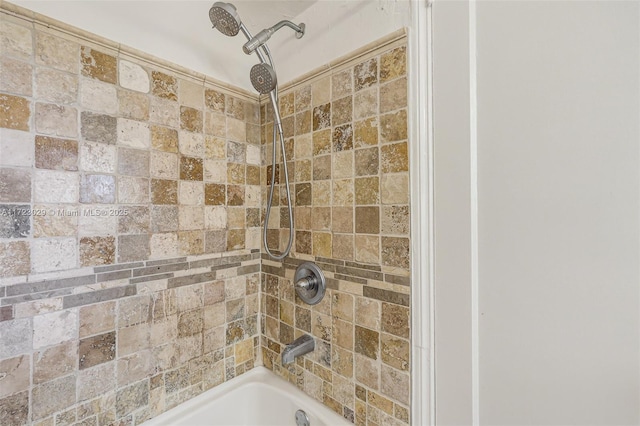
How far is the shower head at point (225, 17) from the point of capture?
91 cm

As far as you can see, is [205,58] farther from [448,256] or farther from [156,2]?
[448,256]

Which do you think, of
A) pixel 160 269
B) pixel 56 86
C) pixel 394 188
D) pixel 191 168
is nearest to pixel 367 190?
pixel 394 188

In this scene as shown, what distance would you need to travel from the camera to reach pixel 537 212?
68cm

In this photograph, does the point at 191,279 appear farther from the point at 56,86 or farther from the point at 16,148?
the point at 56,86

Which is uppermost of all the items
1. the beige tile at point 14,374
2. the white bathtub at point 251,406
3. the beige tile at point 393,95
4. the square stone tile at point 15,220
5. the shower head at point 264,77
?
the shower head at point 264,77

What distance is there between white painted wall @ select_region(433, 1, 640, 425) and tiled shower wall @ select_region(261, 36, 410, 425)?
0.13 meters

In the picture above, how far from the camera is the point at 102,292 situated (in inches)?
37.4

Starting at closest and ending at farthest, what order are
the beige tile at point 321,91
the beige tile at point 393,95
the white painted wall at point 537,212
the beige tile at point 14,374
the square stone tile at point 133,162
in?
the white painted wall at point 537,212, the beige tile at point 14,374, the beige tile at point 393,95, the square stone tile at point 133,162, the beige tile at point 321,91

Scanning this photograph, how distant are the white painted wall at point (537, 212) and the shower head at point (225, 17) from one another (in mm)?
643

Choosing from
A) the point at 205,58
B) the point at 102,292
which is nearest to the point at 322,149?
the point at 205,58

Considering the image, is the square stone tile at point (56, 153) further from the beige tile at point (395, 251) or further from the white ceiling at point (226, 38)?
the beige tile at point (395, 251)

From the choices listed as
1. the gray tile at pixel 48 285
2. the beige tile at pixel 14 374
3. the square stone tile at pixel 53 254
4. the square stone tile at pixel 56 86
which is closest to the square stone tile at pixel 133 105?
the square stone tile at pixel 56 86

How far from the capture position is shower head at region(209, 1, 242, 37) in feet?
3.00

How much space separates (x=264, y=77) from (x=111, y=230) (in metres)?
0.78
